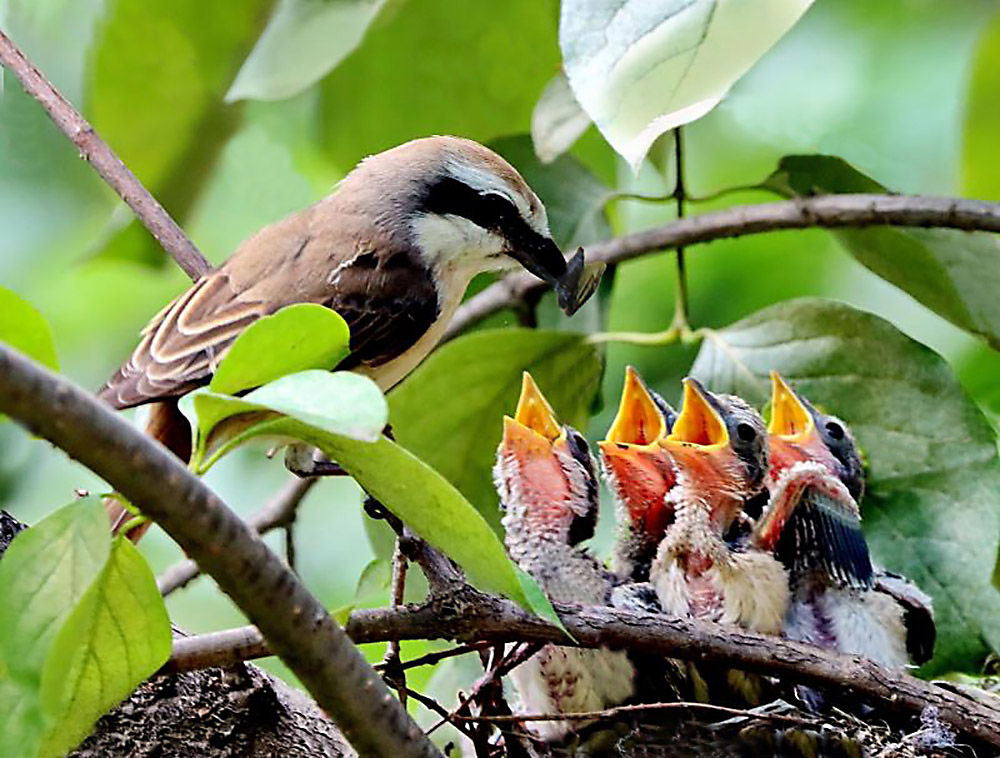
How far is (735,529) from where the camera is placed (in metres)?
1.68

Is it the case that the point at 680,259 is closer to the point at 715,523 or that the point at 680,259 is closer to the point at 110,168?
the point at 715,523

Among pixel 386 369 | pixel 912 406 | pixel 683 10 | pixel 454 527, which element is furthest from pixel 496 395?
pixel 454 527

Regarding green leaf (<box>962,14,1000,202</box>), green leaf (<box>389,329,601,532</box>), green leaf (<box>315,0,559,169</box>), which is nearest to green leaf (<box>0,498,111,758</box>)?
green leaf (<box>389,329,601,532</box>)

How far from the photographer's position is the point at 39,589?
751 mm

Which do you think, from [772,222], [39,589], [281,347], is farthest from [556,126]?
[39,589]

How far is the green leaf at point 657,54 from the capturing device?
3.67ft

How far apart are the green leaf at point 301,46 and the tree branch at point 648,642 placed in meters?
0.86

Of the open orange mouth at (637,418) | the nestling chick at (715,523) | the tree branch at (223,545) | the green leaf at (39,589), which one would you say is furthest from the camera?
the open orange mouth at (637,418)

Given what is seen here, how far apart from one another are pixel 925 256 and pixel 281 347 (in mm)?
1092

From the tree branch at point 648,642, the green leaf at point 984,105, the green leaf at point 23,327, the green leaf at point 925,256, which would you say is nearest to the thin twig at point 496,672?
the tree branch at point 648,642

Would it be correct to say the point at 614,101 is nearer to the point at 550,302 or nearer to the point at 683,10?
the point at 683,10

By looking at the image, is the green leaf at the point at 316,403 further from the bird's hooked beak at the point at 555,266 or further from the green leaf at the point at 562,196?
the green leaf at the point at 562,196

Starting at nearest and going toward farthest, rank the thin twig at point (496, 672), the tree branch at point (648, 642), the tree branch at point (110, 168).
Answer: the tree branch at point (648, 642) → the thin twig at point (496, 672) → the tree branch at point (110, 168)

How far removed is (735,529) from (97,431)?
1141mm
